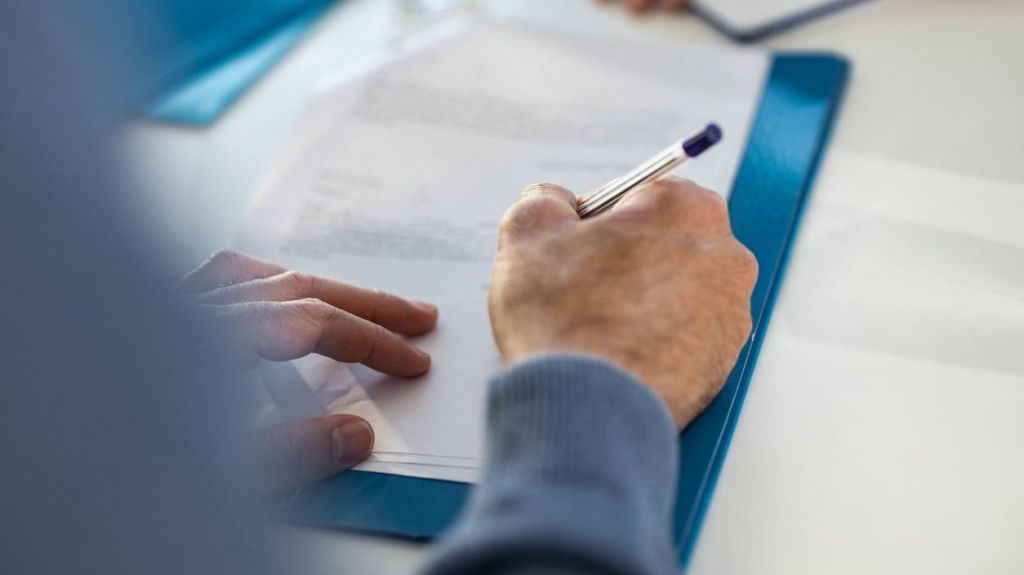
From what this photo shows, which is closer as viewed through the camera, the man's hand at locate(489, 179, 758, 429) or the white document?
the man's hand at locate(489, 179, 758, 429)

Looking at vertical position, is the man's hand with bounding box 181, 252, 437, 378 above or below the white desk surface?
below

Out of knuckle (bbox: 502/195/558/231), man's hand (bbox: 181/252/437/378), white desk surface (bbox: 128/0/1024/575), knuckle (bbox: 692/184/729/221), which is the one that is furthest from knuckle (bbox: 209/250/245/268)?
knuckle (bbox: 692/184/729/221)

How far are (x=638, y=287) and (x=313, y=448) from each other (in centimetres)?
22

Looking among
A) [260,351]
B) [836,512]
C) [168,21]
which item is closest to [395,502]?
[260,351]

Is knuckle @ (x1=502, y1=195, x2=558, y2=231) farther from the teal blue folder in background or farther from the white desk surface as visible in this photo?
the teal blue folder in background

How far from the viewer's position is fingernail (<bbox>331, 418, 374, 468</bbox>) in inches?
23.8

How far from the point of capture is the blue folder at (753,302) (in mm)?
573

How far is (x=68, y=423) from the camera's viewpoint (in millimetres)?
339

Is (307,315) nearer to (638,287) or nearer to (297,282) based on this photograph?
(297,282)

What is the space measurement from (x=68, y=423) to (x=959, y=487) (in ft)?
1.49

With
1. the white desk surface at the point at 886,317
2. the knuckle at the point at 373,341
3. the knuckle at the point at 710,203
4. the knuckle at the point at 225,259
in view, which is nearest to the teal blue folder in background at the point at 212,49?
the white desk surface at the point at 886,317

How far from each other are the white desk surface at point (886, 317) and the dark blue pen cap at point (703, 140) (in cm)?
14

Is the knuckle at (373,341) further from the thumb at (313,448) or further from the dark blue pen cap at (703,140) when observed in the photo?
the dark blue pen cap at (703,140)

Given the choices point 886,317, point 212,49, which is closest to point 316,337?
point 886,317
